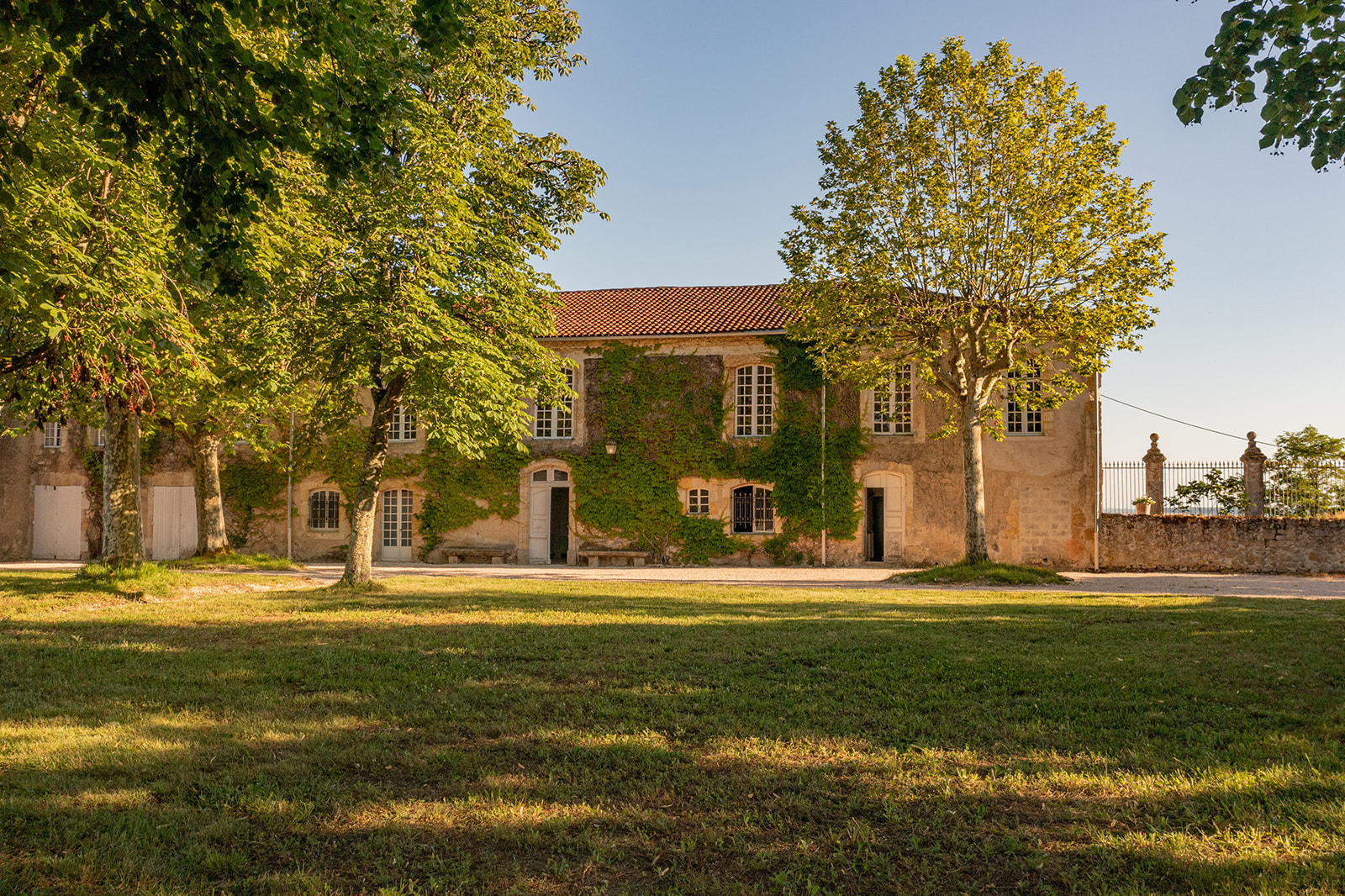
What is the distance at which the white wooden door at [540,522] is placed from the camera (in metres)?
25.3

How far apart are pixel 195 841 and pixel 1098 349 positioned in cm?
1769

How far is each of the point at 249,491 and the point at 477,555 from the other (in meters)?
7.65

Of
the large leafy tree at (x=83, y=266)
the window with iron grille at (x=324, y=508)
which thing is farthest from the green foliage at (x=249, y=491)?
the large leafy tree at (x=83, y=266)

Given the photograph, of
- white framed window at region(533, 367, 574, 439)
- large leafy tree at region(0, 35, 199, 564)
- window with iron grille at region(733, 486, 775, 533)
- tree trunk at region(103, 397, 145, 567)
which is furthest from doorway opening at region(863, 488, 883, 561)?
large leafy tree at region(0, 35, 199, 564)

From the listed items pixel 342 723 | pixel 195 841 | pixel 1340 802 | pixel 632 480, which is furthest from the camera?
pixel 632 480

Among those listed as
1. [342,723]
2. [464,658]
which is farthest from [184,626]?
[342,723]

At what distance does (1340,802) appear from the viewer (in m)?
3.91

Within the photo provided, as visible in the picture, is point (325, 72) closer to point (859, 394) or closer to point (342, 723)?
point (342, 723)

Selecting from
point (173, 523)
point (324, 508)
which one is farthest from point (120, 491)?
point (173, 523)

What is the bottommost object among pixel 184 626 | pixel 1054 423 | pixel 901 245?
pixel 184 626

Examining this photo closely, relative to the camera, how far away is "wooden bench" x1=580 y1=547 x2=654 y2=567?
24.3 metres

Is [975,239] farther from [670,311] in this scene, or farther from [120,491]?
[120,491]

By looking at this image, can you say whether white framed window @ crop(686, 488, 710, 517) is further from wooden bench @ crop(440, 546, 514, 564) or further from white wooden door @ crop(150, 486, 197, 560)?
white wooden door @ crop(150, 486, 197, 560)

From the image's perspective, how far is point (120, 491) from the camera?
14844mm
